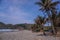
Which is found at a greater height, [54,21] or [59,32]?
[54,21]

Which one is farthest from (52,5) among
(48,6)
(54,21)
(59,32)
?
(59,32)

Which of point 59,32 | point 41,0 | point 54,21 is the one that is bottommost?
point 59,32

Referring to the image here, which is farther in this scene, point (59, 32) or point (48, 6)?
point (59, 32)

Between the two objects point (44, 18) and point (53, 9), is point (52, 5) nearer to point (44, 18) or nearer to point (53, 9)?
point (53, 9)

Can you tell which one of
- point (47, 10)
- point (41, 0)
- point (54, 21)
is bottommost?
point (54, 21)

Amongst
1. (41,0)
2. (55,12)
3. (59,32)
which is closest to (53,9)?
(55,12)

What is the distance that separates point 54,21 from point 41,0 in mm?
2911

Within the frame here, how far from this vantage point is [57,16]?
1761 centimetres

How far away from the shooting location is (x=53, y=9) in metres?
17.9

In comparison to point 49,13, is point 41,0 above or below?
above

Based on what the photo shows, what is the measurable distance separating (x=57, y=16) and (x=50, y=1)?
196 centimetres

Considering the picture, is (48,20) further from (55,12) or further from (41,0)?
(41,0)

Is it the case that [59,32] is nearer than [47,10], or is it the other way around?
[47,10]

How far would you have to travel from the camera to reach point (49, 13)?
18031mm
